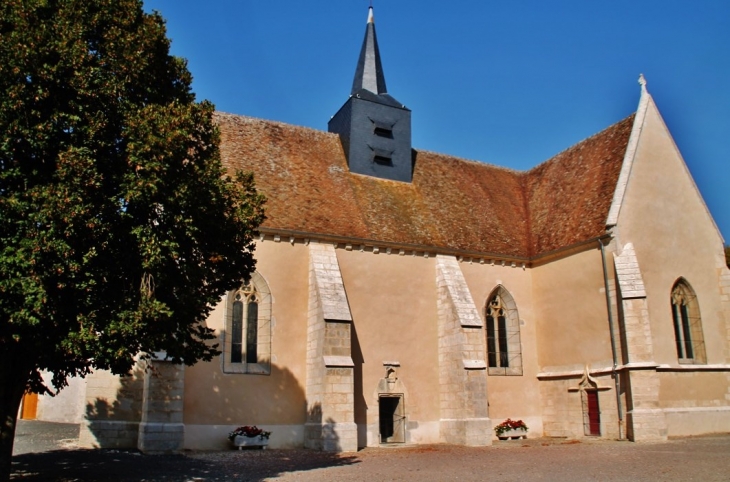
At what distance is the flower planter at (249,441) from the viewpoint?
16344mm

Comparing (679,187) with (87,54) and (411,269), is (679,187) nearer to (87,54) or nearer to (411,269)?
(411,269)

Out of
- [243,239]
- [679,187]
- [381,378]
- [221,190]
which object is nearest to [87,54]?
[221,190]

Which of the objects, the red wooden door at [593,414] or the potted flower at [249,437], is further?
the red wooden door at [593,414]

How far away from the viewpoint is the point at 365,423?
18.4 meters

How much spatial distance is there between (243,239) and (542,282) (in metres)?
13.6

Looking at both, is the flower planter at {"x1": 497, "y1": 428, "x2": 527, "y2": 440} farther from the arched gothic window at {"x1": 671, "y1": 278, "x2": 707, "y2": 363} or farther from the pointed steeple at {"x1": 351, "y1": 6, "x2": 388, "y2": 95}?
the pointed steeple at {"x1": 351, "y1": 6, "x2": 388, "y2": 95}

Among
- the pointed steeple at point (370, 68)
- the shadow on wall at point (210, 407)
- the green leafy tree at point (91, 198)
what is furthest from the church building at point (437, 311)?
the green leafy tree at point (91, 198)

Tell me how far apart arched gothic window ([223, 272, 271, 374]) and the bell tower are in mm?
6609

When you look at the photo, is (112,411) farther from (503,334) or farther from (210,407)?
(503,334)

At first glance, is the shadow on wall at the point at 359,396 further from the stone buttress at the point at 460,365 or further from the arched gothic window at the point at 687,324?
the arched gothic window at the point at 687,324

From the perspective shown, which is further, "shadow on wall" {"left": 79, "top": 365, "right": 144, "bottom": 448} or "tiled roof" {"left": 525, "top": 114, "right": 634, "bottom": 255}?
"tiled roof" {"left": 525, "top": 114, "right": 634, "bottom": 255}

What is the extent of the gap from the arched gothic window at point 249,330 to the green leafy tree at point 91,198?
21.6 ft

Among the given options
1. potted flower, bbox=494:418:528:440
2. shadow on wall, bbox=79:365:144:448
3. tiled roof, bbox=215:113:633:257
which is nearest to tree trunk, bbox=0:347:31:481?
shadow on wall, bbox=79:365:144:448

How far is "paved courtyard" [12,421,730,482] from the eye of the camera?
11648 mm
